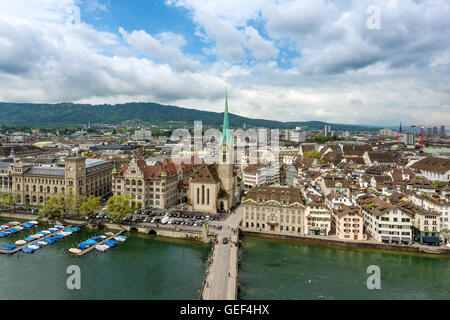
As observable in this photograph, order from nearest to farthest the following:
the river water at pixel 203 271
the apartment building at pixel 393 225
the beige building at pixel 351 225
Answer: the river water at pixel 203 271
the apartment building at pixel 393 225
the beige building at pixel 351 225

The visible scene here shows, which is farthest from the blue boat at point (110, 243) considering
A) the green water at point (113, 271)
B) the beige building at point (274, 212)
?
the beige building at point (274, 212)

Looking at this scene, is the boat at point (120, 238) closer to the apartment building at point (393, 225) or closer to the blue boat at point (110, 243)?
the blue boat at point (110, 243)

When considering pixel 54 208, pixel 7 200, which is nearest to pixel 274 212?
pixel 54 208

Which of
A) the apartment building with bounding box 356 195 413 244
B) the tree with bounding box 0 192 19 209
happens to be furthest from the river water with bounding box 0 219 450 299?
the tree with bounding box 0 192 19 209

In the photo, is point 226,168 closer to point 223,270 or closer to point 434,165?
point 223,270

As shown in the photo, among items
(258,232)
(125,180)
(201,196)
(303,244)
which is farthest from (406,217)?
(125,180)

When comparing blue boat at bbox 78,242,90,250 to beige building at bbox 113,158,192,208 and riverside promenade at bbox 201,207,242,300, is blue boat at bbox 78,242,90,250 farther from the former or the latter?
riverside promenade at bbox 201,207,242,300
